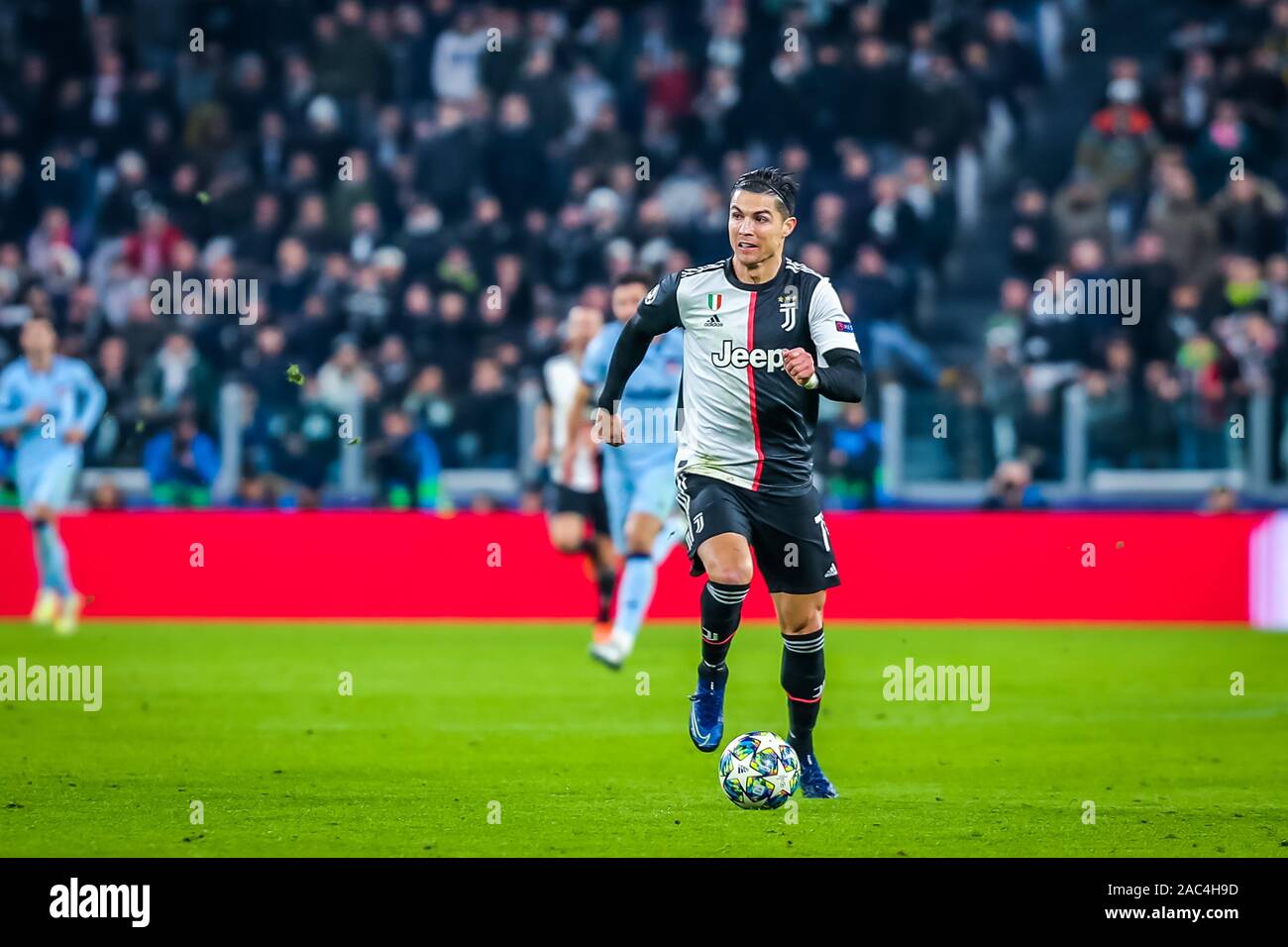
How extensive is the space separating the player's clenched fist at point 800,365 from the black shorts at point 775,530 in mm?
659

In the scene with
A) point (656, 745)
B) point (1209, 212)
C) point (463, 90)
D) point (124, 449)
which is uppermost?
point (463, 90)

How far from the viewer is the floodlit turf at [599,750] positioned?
763 cm

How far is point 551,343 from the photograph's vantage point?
18547 millimetres

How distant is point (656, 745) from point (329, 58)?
44.2 ft

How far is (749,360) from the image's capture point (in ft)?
27.2

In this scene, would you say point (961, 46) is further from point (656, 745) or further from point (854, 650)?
point (656, 745)

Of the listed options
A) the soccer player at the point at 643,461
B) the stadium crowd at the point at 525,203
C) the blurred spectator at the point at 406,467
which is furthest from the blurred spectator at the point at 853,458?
the soccer player at the point at 643,461

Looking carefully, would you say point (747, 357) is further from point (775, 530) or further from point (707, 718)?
point (707, 718)

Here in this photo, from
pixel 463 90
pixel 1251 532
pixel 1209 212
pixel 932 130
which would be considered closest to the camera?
pixel 1251 532

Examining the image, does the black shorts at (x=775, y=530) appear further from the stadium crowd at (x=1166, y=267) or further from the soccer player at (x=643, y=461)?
the stadium crowd at (x=1166, y=267)

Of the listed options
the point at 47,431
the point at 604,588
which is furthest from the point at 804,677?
the point at 47,431

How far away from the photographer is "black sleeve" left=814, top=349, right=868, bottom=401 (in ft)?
26.1

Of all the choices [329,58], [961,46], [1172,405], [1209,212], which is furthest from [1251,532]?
[329,58]

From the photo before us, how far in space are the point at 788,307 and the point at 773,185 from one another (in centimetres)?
50
